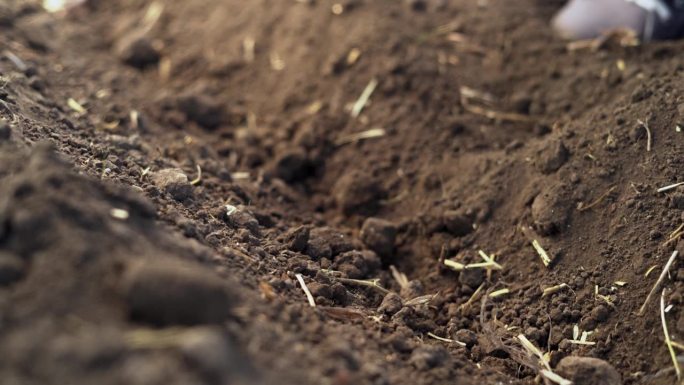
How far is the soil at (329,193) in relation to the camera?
72.3 inches

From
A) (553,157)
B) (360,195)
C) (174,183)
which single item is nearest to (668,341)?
(553,157)

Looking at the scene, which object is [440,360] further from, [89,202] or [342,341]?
[89,202]

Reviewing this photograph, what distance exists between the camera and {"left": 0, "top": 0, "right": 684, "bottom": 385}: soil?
1836mm

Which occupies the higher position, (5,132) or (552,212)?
(5,132)

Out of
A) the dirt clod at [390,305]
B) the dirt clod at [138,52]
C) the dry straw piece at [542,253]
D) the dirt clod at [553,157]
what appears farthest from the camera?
the dirt clod at [138,52]

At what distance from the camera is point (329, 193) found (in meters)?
3.55

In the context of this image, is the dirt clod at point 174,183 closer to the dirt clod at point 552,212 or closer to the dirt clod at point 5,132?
the dirt clod at point 5,132

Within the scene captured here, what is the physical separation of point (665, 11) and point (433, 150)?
148 cm

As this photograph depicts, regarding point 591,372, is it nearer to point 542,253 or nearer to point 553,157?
point 542,253

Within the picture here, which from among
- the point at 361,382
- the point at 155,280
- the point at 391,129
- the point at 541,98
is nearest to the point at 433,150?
the point at 391,129

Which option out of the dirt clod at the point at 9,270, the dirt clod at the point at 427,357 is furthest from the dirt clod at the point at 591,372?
the dirt clod at the point at 9,270

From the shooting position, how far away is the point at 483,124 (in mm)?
3600

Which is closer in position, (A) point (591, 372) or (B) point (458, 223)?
(A) point (591, 372)

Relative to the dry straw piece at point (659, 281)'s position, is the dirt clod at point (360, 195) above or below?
below
